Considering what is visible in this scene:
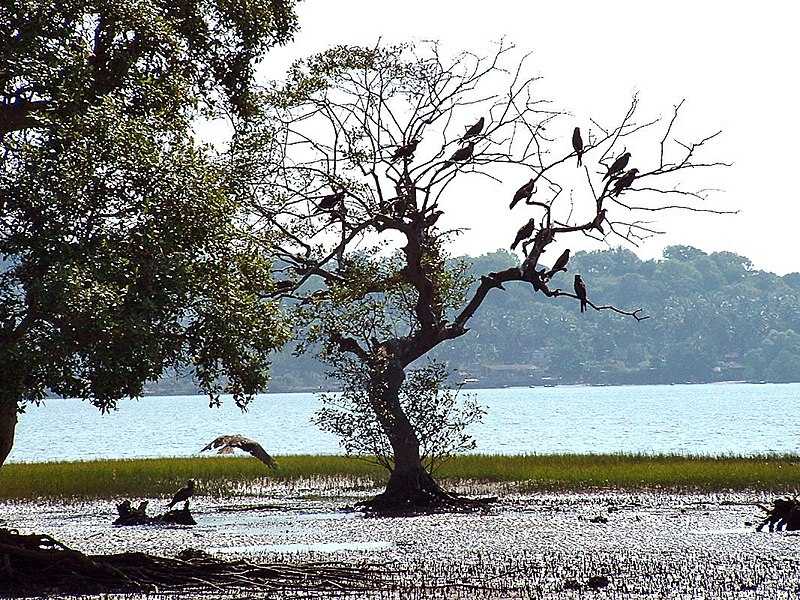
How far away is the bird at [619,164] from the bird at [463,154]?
273 cm

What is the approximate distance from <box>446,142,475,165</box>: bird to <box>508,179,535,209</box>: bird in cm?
168

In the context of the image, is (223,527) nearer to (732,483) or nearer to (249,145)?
(249,145)

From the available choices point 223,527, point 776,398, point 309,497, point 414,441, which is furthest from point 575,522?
point 776,398

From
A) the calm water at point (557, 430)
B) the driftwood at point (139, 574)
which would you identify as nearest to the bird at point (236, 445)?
the driftwood at point (139, 574)

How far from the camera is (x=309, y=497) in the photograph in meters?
29.1

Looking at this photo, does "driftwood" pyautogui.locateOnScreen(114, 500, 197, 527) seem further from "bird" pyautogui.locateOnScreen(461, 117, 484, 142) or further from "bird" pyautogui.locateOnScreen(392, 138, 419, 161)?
"bird" pyautogui.locateOnScreen(461, 117, 484, 142)

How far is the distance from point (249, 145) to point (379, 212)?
10.3 feet

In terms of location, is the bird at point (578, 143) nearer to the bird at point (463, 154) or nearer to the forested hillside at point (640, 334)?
the bird at point (463, 154)

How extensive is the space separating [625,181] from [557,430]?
6286 centimetres

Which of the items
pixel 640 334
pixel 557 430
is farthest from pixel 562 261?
pixel 640 334

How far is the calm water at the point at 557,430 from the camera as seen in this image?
6462cm

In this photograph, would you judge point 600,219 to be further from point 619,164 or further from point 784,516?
point 784,516

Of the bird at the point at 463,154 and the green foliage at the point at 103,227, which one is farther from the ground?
the bird at the point at 463,154

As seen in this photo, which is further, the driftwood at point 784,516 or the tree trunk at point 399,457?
the tree trunk at point 399,457
